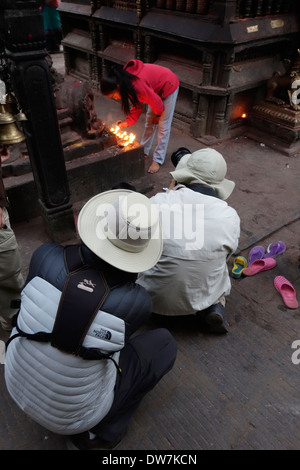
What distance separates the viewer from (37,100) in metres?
2.81

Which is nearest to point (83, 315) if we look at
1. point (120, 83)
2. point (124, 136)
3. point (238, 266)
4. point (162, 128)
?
point (238, 266)

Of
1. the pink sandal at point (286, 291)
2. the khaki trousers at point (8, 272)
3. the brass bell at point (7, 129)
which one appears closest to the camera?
the brass bell at point (7, 129)

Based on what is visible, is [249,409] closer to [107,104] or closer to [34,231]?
[34,231]

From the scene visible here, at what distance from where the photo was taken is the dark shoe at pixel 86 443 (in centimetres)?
198

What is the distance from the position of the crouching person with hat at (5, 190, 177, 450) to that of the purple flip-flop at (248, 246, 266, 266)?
2051 mm

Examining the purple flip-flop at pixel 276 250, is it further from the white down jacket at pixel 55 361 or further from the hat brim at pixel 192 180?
the white down jacket at pixel 55 361

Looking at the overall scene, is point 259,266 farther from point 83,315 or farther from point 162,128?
point 162,128

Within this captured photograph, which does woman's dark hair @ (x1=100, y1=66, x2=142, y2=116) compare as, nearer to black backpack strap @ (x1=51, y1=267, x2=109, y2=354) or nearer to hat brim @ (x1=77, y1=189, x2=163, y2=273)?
hat brim @ (x1=77, y1=189, x2=163, y2=273)

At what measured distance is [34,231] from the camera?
389cm

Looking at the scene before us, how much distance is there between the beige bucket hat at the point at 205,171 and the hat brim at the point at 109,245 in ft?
2.75

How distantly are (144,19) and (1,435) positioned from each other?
6698mm

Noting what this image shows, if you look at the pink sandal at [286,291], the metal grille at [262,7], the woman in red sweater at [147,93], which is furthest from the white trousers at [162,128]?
the pink sandal at [286,291]

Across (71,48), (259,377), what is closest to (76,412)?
(259,377)

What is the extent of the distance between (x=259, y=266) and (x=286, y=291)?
0.37 metres
